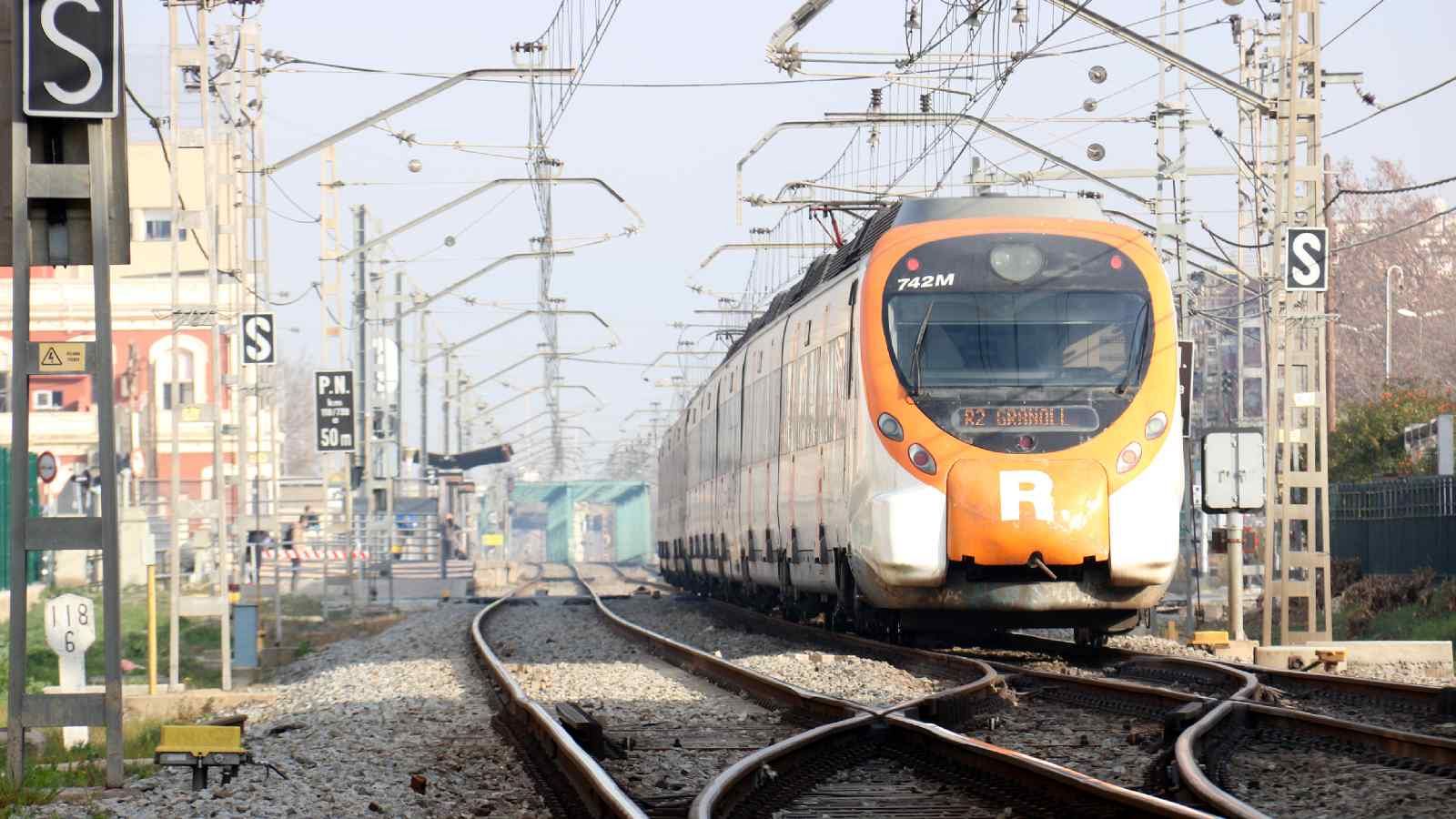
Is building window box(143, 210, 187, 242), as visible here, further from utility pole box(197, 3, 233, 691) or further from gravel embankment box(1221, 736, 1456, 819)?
gravel embankment box(1221, 736, 1456, 819)

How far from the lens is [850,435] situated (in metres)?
16.3

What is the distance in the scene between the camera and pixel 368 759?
1014 cm

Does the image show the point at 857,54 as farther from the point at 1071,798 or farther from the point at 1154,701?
the point at 1071,798

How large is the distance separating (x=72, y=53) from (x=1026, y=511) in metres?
8.51

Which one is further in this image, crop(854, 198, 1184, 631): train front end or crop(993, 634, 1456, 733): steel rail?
crop(854, 198, 1184, 631): train front end

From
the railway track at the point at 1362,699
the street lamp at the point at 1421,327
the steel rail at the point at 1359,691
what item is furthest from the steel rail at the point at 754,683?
the street lamp at the point at 1421,327

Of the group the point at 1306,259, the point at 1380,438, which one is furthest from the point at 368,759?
the point at 1380,438

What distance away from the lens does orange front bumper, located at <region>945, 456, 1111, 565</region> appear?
15.0m

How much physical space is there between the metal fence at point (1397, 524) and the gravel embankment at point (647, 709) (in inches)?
478

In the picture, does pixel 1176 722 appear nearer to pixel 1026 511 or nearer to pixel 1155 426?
pixel 1026 511

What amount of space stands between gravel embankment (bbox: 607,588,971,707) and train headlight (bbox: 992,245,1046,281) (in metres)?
3.32

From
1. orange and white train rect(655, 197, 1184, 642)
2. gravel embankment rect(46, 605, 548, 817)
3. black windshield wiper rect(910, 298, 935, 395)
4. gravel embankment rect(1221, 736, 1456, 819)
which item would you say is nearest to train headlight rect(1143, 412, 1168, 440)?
orange and white train rect(655, 197, 1184, 642)

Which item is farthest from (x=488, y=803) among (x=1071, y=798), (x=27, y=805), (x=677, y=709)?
(x=677, y=709)

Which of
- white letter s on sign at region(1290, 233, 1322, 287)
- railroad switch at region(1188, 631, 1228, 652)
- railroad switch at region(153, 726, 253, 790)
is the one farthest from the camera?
white letter s on sign at region(1290, 233, 1322, 287)
